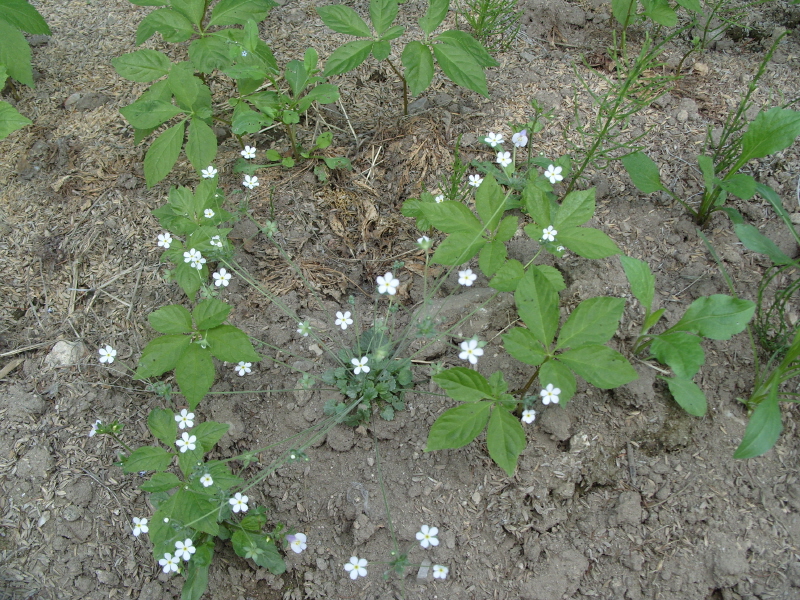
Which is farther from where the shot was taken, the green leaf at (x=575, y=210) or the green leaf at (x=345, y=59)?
the green leaf at (x=345, y=59)

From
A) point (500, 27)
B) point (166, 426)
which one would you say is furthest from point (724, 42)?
point (166, 426)

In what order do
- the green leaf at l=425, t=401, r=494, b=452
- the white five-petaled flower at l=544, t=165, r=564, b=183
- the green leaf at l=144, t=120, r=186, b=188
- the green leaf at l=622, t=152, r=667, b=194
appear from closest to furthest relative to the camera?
the green leaf at l=425, t=401, r=494, b=452 → the white five-petaled flower at l=544, t=165, r=564, b=183 → the green leaf at l=622, t=152, r=667, b=194 → the green leaf at l=144, t=120, r=186, b=188

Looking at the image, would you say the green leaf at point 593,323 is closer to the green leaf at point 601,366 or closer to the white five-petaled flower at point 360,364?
the green leaf at point 601,366

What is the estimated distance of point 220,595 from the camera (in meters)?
2.09

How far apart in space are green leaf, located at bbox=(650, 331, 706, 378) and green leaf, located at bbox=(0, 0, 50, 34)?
3.33 meters

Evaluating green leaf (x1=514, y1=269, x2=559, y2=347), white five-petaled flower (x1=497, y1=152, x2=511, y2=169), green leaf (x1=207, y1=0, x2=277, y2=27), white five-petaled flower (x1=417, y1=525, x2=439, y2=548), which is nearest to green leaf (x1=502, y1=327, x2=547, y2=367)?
green leaf (x1=514, y1=269, x2=559, y2=347)

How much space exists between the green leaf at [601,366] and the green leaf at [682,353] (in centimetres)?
25

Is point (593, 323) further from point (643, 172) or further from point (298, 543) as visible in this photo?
point (298, 543)

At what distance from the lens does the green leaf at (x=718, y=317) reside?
6.64ft

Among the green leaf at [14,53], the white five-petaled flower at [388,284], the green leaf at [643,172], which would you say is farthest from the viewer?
the green leaf at [14,53]

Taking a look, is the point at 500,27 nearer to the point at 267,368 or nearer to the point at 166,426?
the point at 267,368

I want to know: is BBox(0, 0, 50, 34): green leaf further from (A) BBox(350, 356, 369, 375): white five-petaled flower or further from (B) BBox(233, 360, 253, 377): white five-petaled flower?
(A) BBox(350, 356, 369, 375): white five-petaled flower

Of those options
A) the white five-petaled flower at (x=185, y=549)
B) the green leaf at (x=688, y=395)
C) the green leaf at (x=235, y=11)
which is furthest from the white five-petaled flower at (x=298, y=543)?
the green leaf at (x=235, y=11)

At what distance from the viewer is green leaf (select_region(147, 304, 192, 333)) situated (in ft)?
7.18
